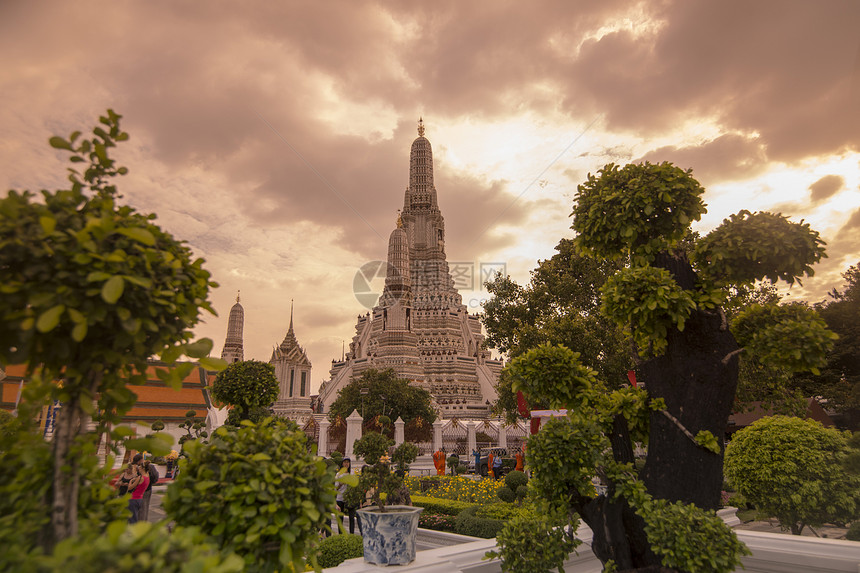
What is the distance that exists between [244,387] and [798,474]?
10.6 meters

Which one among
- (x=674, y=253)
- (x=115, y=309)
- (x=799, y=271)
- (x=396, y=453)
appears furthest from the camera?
(x=396, y=453)

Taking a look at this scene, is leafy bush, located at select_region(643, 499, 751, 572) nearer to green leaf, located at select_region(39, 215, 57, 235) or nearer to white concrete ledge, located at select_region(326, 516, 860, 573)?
white concrete ledge, located at select_region(326, 516, 860, 573)

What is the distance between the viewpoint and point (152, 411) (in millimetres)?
25141

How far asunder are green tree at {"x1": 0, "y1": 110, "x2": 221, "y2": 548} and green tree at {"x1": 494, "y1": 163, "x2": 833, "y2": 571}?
3.80 meters

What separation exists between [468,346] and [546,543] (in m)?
72.3

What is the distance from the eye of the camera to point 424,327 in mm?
73125

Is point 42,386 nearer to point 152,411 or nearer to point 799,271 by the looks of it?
point 799,271

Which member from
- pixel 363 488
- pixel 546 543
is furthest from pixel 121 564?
pixel 363 488

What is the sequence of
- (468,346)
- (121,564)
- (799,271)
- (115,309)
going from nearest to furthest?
(121,564) → (115,309) → (799,271) → (468,346)

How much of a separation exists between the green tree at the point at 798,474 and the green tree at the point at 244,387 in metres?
9.65

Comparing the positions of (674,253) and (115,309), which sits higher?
(674,253)

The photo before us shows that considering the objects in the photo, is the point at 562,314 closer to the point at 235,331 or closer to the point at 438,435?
the point at 438,435

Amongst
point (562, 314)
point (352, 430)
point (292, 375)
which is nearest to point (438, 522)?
point (562, 314)

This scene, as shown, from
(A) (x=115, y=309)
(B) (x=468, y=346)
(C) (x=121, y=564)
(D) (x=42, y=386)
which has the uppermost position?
(B) (x=468, y=346)
